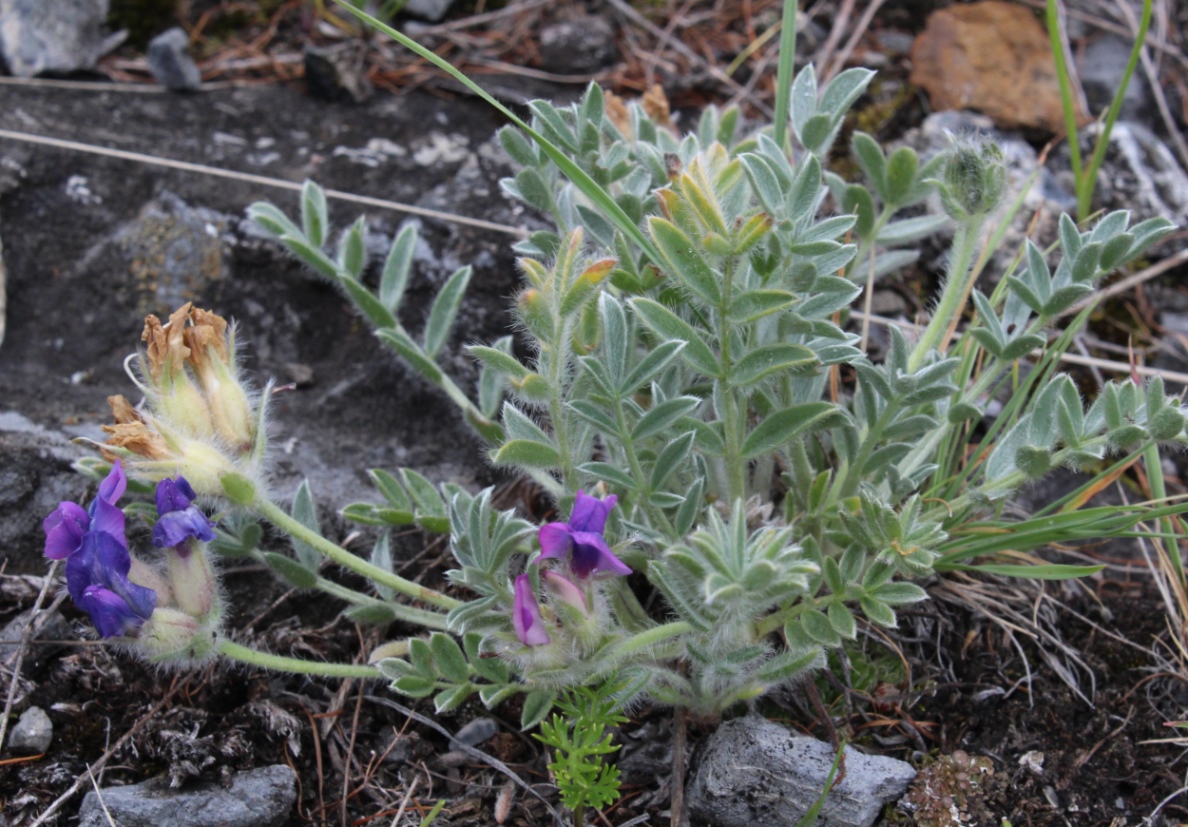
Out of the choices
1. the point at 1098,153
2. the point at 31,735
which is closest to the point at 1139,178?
the point at 1098,153

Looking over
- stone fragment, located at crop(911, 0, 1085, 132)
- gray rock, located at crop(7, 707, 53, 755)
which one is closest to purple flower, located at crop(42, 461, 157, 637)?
gray rock, located at crop(7, 707, 53, 755)

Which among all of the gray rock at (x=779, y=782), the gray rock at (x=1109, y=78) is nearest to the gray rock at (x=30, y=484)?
the gray rock at (x=779, y=782)

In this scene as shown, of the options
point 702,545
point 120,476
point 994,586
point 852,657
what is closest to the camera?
point 702,545

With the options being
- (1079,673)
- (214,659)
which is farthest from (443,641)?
(1079,673)

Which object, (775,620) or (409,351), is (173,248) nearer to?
(409,351)

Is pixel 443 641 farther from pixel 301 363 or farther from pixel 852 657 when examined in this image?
pixel 301 363

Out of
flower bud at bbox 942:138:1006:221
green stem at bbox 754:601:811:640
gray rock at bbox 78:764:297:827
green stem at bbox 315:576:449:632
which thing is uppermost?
flower bud at bbox 942:138:1006:221

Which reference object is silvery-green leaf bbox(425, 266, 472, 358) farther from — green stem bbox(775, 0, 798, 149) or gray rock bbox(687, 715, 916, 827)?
gray rock bbox(687, 715, 916, 827)

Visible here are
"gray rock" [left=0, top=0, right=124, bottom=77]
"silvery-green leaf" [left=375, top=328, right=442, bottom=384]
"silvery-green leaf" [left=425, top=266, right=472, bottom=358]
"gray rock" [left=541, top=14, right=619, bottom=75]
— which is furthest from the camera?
"gray rock" [left=541, top=14, right=619, bottom=75]
